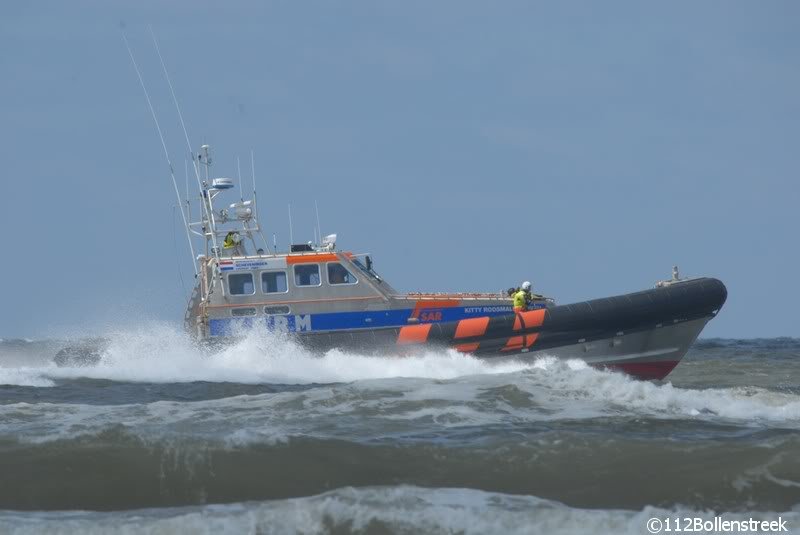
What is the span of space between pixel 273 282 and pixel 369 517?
7361 millimetres

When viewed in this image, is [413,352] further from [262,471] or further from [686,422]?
[262,471]

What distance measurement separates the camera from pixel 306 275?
13.5 m

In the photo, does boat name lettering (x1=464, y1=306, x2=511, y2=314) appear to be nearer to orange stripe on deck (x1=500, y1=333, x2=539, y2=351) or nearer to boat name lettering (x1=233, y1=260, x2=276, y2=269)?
orange stripe on deck (x1=500, y1=333, x2=539, y2=351)

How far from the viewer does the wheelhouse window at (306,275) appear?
13453mm

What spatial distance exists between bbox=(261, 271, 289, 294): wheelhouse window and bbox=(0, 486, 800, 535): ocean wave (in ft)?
22.5

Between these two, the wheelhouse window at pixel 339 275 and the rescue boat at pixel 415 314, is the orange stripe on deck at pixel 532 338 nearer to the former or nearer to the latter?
the rescue boat at pixel 415 314

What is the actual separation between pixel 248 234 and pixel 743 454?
835cm

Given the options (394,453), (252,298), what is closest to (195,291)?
(252,298)

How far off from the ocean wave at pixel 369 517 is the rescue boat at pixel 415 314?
6.15 meters

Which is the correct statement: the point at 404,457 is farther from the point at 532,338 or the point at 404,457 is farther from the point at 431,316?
the point at 431,316

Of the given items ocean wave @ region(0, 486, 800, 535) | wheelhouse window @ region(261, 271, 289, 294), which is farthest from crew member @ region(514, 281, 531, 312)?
ocean wave @ region(0, 486, 800, 535)

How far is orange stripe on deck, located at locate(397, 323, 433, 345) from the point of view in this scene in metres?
12.9

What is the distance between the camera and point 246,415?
9.63m

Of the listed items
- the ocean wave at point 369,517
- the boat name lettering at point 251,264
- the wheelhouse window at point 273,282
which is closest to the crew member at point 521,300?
the wheelhouse window at point 273,282
